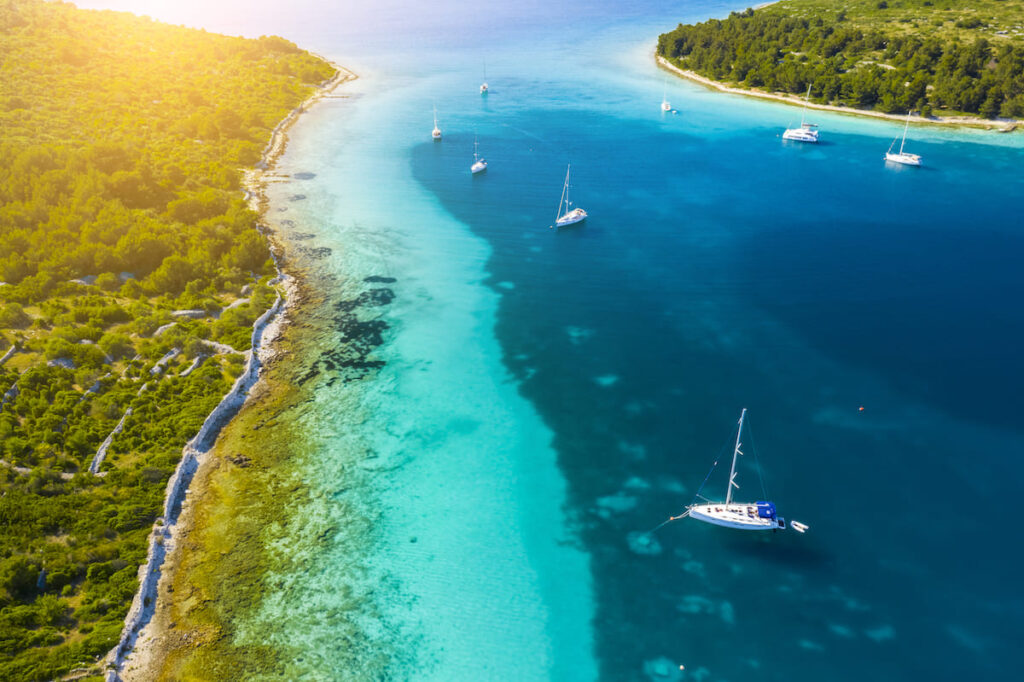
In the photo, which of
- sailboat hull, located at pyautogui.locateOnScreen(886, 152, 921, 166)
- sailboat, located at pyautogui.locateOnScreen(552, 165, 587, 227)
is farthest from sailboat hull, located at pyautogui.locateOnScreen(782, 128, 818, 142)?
sailboat, located at pyautogui.locateOnScreen(552, 165, 587, 227)

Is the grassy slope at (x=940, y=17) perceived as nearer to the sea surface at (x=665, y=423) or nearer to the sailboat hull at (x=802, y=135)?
the sailboat hull at (x=802, y=135)

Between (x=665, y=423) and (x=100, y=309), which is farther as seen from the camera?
(x=100, y=309)

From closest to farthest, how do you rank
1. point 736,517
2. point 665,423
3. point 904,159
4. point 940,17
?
point 736,517 → point 665,423 → point 904,159 → point 940,17

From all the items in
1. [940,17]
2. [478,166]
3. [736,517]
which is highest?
[940,17]

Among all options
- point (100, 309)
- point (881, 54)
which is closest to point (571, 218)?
point (100, 309)

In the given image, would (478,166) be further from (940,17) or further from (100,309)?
(940,17)

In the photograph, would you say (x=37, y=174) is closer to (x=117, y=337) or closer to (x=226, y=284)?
(x=226, y=284)

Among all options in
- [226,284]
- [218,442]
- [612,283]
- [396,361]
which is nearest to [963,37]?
[612,283]
